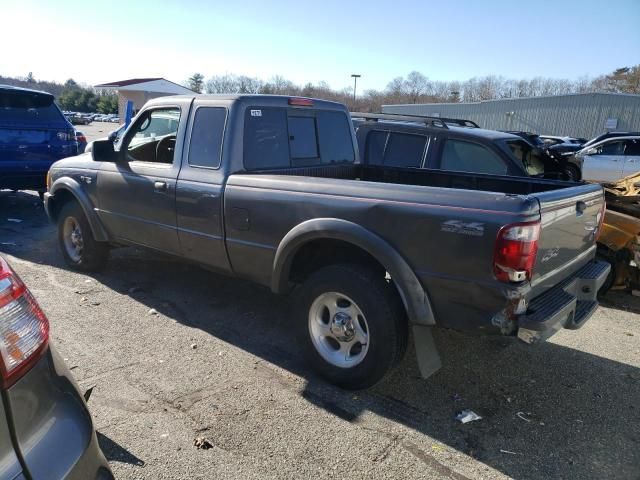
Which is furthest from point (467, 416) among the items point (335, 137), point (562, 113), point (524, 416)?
point (562, 113)

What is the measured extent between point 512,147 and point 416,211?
→ 426 cm

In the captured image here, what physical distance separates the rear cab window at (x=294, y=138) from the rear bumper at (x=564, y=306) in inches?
93.8

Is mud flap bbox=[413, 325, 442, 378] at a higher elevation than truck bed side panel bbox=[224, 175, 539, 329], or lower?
lower

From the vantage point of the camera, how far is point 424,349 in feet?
10.7

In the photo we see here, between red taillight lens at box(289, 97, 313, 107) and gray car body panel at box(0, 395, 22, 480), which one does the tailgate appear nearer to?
Answer: red taillight lens at box(289, 97, 313, 107)

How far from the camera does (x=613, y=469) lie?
285 cm

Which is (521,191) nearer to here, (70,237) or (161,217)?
(161,217)

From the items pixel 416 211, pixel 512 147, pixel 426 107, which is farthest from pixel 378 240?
pixel 426 107

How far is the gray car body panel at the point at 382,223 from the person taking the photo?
2.82 meters

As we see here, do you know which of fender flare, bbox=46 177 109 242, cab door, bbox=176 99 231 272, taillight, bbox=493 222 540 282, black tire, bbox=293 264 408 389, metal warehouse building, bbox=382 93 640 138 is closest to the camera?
taillight, bbox=493 222 540 282

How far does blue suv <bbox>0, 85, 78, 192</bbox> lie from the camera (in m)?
7.90

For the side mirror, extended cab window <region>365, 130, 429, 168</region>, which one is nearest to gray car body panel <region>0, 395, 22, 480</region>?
the side mirror

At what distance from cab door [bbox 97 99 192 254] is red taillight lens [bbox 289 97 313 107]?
0.92 metres

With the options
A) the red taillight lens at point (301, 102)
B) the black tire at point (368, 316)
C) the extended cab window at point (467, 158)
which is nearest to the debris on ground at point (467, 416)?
the black tire at point (368, 316)
